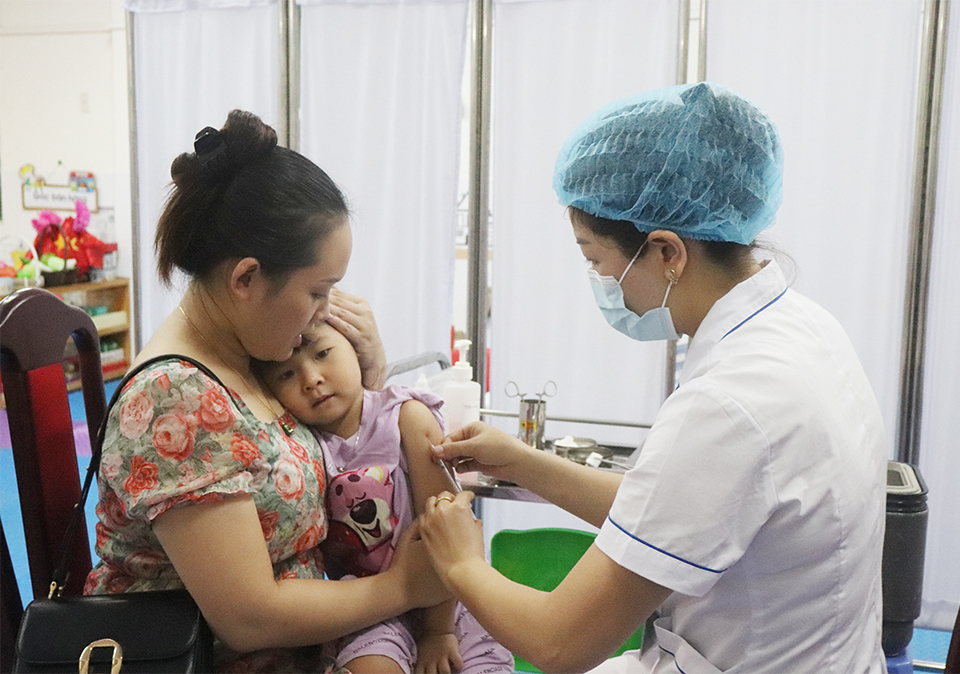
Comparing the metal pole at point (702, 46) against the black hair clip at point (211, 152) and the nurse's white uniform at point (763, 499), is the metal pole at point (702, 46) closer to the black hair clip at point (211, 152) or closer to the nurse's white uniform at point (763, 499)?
the nurse's white uniform at point (763, 499)

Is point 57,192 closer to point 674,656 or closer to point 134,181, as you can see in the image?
point 134,181

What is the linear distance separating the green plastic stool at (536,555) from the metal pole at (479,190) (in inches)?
38.3

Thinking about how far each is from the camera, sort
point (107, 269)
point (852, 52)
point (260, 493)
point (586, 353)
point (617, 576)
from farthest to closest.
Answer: point (107, 269) < point (586, 353) < point (852, 52) < point (260, 493) < point (617, 576)

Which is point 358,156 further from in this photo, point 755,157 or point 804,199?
point 755,157

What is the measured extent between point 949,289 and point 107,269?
21.3 ft

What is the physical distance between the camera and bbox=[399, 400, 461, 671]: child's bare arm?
164cm

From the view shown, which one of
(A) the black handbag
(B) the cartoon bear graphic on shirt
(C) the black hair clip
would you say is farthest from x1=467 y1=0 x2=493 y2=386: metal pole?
(A) the black handbag

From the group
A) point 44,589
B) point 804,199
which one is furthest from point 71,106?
point 44,589

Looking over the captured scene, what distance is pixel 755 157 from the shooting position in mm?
1397

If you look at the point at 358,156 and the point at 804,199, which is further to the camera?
the point at 358,156

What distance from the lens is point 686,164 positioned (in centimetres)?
137

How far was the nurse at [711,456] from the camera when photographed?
1.14 metres

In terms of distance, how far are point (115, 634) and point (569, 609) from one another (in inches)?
26.5

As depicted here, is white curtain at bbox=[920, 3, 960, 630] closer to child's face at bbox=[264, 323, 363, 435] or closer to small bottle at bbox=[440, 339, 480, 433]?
small bottle at bbox=[440, 339, 480, 433]
